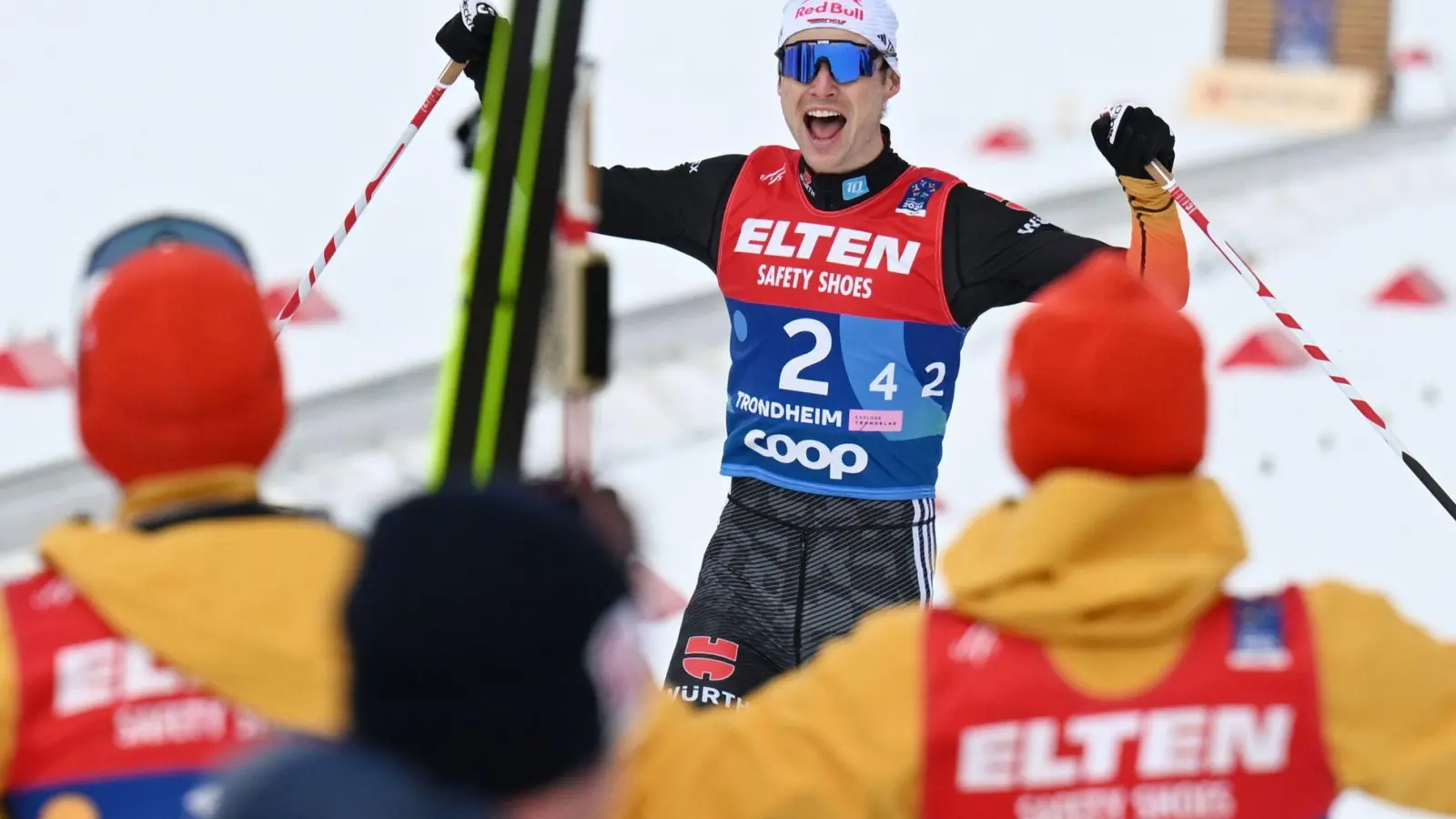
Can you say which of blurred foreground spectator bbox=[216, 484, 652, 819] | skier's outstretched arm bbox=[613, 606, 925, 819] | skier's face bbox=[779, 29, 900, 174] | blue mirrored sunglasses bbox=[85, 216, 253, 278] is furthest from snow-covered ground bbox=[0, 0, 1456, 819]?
Result: blurred foreground spectator bbox=[216, 484, 652, 819]

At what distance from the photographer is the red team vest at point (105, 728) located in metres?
2.17

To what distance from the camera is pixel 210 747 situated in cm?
220

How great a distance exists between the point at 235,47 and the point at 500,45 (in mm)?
11325

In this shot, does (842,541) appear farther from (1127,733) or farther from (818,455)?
(1127,733)

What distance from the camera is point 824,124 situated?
4.36 metres

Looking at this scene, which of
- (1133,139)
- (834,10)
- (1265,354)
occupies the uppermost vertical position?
(834,10)

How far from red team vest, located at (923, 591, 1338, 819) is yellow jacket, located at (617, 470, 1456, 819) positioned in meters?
0.02

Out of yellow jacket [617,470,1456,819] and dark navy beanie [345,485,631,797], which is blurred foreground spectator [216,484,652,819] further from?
yellow jacket [617,470,1456,819]

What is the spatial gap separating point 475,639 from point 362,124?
1136cm

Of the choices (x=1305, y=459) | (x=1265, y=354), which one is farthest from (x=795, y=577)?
(x=1265, y=354)

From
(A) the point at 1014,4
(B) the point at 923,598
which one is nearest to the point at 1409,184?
(A) the point at 1014,4

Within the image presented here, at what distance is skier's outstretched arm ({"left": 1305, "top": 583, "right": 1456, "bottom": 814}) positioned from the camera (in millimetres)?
2246

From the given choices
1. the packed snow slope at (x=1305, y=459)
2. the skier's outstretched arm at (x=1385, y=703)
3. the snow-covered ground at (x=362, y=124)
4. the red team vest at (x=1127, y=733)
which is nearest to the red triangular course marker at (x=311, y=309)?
the snow-covered ground at (x=362, y=124)

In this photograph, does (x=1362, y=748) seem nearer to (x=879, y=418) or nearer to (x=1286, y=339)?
(x=879, y=418)
